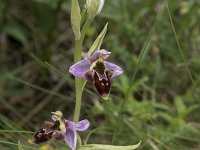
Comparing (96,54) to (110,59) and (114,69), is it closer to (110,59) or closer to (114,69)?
(114,69)

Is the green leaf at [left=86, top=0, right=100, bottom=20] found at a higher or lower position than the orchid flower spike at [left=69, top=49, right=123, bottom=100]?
higher

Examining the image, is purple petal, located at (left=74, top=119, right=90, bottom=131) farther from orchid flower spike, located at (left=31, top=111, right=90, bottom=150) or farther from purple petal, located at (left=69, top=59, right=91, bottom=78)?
purple petal, located at (left=69, top=59, right=91, bottom=78)

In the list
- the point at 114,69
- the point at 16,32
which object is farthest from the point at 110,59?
the point at 114,69

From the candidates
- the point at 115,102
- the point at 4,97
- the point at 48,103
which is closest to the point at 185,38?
the point at 115,102

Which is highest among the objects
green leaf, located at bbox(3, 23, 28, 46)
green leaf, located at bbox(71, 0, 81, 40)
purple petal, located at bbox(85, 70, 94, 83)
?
green leaf, located at bbox(3, 23, 28, 46)

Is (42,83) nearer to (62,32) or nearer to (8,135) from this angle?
(62,32)

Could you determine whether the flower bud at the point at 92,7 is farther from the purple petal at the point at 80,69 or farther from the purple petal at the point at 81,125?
the purple petal at the point at 81,125

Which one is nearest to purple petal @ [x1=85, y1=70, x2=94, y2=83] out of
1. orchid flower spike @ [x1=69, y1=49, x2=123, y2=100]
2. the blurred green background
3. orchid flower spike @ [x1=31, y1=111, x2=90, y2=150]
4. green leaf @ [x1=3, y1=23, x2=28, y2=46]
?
orchid flower spike @ [x1=69, y1=49, x2=123, y2=100]
